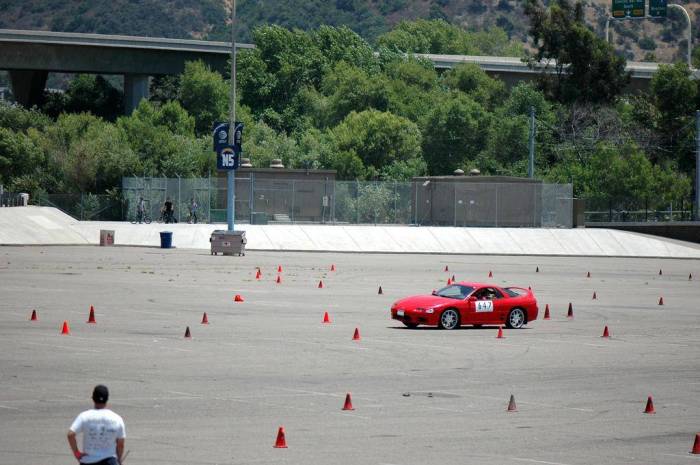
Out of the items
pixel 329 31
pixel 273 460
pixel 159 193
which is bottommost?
pixel 273 460

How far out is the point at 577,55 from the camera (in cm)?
10744

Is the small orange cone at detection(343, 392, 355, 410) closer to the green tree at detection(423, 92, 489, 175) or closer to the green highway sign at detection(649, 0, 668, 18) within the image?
the green highway sign at detection(649, 0, 668, 18)

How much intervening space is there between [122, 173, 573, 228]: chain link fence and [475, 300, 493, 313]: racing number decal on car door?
44.2 meters

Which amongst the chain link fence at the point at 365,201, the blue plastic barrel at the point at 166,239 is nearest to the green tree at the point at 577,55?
the chain link fence at the point at 365,201

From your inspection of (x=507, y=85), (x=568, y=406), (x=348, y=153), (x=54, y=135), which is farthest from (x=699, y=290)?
(x=507, y=85)

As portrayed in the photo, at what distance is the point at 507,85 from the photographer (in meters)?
129

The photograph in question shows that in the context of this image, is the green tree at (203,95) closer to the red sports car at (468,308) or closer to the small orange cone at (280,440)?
the red sports car at (468,308)

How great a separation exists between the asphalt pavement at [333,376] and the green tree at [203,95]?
6871cm

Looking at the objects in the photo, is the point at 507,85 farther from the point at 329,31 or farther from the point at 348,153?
the point at 348,153

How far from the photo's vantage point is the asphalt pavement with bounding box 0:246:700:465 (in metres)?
16.5

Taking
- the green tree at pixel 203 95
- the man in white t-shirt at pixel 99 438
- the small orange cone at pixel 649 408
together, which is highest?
the green tree at pixel 203 95

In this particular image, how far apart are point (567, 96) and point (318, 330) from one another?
8213 centimetres

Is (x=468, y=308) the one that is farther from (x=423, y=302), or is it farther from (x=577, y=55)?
(x=577, y=55)

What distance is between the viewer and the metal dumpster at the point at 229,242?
6141 cm
